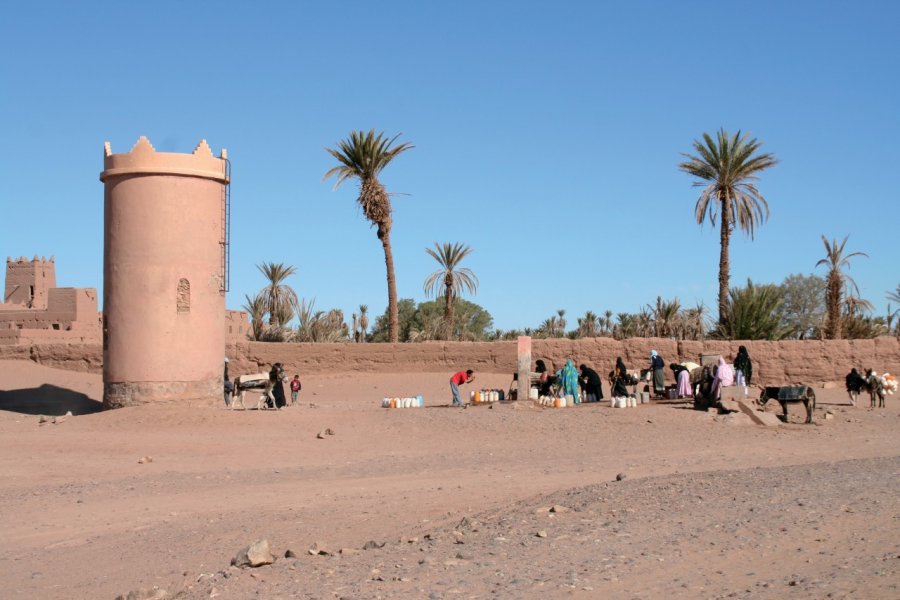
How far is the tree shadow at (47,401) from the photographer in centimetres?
2619

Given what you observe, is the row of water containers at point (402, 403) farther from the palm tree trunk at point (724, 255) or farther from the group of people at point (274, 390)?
the palm tree trunk at point (724, 255)

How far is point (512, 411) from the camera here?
22.8m

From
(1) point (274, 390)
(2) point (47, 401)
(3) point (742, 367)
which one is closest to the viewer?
(1) point (274, 390)

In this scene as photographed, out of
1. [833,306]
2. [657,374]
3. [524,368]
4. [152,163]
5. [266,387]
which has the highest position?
[152,163]

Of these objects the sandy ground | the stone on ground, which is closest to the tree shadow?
the sandy ground

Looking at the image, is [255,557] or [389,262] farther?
[389,262]

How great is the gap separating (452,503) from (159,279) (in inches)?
481

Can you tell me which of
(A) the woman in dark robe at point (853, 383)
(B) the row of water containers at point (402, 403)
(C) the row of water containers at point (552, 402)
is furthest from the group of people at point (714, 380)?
(B) the row of water containers at point (402, 403)

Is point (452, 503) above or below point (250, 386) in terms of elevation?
below

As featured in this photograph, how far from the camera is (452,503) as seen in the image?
1284cm

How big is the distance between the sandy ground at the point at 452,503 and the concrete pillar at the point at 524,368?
1.26 m

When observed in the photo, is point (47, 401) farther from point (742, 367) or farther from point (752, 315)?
point (752, 315)

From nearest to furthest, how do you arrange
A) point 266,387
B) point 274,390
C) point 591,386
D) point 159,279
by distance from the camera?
point 159,279 < point 266,387 < point 274,390 < point 591,386

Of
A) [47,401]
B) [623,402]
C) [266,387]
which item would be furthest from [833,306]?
[47,401]
